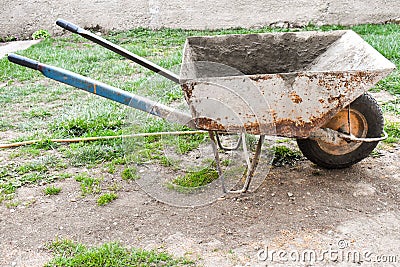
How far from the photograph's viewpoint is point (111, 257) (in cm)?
264

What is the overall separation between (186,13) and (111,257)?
6781mm

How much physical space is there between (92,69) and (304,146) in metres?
3.67

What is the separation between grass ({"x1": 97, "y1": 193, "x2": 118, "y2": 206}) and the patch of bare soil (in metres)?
0.04

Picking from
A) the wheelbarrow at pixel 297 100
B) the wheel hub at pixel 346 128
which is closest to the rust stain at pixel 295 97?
the wheelbarrow at pixel 297 100

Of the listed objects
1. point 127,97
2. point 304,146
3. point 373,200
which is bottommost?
point 373,200

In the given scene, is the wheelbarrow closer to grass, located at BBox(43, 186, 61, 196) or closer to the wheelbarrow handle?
the wheelbarrow handle

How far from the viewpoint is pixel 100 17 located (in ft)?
29.2

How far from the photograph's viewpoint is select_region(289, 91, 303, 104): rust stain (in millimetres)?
2796

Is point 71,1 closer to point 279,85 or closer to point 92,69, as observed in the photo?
point 92,69

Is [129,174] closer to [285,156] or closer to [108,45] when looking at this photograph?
[108,45]

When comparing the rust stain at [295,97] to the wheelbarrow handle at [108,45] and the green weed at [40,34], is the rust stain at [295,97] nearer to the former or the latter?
the wheelbarrow handle at [108,45]

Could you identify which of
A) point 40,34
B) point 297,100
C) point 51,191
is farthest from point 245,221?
point 40,34

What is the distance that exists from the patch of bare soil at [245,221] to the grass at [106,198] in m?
0.04

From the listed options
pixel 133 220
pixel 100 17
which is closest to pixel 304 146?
pixel 133 220
